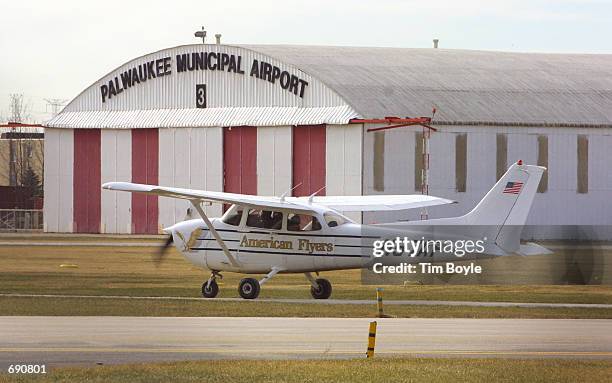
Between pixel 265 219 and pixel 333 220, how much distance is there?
5.35 ft

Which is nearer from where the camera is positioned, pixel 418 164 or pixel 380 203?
pixel 380 203

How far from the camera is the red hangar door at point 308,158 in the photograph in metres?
64.2

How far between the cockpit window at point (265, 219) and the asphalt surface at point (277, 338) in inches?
223

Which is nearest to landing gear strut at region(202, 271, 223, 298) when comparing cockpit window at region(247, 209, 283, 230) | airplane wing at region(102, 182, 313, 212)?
cockpit window at region(247, 209, 283, 230)

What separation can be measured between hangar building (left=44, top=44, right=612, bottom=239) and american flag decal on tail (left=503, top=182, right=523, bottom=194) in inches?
1087

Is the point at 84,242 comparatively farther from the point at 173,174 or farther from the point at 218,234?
the point at 218,234

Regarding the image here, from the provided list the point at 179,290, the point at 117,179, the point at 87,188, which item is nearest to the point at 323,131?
the point at 117,179

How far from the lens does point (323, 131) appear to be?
64188 millimetres

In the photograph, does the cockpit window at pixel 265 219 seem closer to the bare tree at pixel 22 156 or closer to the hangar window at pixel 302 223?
the hangar window at pixel 302 223

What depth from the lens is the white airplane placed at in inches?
1284

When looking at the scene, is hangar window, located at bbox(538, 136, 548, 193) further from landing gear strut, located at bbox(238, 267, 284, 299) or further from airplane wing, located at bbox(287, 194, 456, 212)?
landing gear strut, located at bbox(238, 267, 284, 299)

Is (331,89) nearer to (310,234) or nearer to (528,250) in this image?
(528,250)

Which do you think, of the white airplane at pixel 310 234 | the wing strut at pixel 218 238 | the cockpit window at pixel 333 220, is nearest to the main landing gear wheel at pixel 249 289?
the white airplane at pixel 310 234

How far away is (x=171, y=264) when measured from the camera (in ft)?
164
